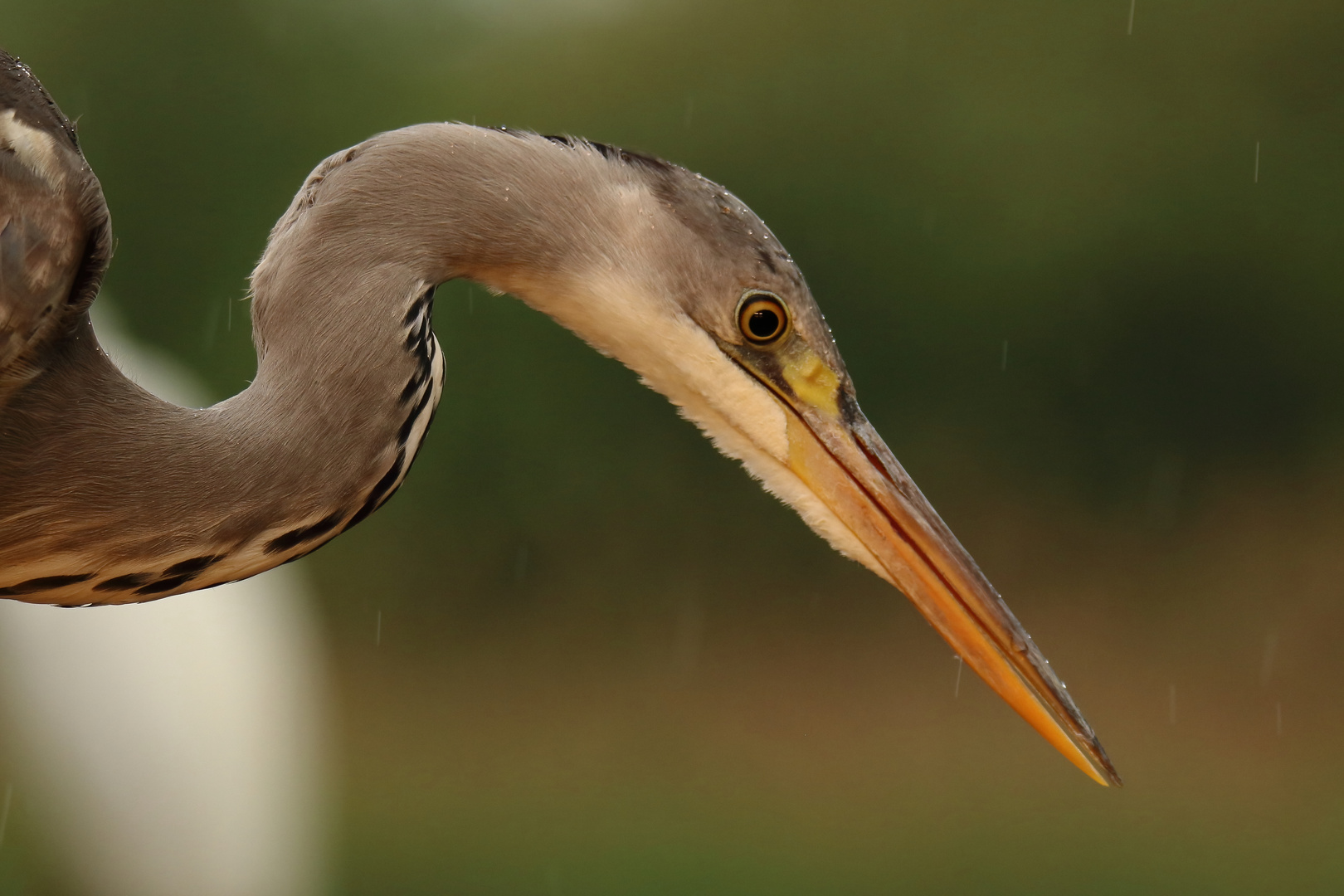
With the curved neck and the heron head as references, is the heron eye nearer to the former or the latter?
the heron head

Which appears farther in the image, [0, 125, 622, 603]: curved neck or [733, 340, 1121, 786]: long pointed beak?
[733, 340, 1121, 786]: long pointed beak

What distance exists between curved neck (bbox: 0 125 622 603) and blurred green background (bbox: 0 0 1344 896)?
3.89 metres

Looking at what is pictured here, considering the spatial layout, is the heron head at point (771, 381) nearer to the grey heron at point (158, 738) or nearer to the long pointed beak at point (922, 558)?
the long pointed beak at point (922, 558)

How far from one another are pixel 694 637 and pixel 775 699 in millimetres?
474

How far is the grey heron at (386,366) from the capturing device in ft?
4.34

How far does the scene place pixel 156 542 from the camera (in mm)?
1342

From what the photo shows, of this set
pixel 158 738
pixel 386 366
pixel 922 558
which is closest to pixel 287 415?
pixel 386 366

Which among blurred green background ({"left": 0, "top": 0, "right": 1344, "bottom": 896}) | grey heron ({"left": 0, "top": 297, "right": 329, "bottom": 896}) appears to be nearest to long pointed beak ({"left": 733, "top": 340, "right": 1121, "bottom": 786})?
grey heron ({"left": 0, "top": 297, "right": 329, "bottom": 896})

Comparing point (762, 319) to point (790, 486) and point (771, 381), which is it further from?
point (790, 486)

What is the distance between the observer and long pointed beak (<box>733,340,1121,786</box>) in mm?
1596

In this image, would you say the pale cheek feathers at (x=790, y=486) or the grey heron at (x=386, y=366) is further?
the pale cheek feathers at (x=790, y=486)

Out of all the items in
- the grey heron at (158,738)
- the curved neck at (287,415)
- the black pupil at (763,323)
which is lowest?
the grey heron at (158,738)

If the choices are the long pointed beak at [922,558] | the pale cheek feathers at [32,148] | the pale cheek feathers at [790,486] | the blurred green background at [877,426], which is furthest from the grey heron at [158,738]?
the long pointed beak at [922,558]

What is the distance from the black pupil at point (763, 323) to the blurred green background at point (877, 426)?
389cm
